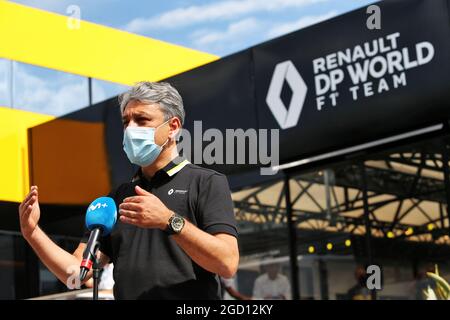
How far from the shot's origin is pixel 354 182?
31.3 ft

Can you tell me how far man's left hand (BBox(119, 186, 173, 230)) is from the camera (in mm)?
2314

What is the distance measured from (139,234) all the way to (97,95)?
1106 cm

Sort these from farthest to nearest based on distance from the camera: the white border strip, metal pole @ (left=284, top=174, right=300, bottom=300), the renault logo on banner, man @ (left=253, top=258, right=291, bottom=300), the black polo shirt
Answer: man @ (left=253, top=258, right=291, bottom=300) → metal pole @ (left=284, top=174, right=300, bottom=300) → the renault logo on banner → the white border strip → the black polo shirt

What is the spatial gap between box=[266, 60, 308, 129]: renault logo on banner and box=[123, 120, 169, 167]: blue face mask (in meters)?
5.46

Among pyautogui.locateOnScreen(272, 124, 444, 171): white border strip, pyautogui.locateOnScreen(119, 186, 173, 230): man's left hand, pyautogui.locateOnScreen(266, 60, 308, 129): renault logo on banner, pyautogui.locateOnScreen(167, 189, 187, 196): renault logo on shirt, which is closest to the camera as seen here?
pyautogui.locateOnScreen(119, 186, 173, 230): man's left hand

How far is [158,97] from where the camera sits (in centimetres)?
274

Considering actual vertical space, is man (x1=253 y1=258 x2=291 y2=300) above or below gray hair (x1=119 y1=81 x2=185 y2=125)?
below

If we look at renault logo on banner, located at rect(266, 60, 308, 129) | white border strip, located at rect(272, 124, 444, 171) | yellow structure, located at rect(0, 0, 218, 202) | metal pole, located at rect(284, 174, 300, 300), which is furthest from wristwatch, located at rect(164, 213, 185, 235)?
yellow structure, located at rect(0, 0, 218, 202)

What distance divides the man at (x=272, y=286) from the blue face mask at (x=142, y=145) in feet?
25.0

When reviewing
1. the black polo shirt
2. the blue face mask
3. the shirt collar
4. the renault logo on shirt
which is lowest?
the black polo shirt

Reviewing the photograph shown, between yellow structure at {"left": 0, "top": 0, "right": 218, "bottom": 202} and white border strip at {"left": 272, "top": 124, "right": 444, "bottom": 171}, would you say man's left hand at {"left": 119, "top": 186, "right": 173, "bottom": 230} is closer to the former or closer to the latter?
white border strip at {"left": 272, "top": 124, "right": 444, "bottom": 171}

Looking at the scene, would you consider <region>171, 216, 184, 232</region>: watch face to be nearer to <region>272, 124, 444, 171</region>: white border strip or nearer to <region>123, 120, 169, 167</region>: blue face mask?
<region>123, 120, 169, 167</region>: blue face mask

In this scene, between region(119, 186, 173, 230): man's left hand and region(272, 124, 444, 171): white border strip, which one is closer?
region(119, 186, 173, 230): man's left hand

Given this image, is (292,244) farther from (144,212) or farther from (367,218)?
(144,212)
